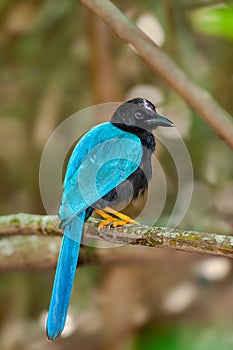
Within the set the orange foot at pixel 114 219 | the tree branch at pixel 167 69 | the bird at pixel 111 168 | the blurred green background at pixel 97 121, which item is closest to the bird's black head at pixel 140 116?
the bird at pixel 111 168

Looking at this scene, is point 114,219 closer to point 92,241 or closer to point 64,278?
point 64,278

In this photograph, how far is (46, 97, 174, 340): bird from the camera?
176 centimetres

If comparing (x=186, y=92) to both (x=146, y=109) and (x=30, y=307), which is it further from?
(x=30, y=307)

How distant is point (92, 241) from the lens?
244 cm

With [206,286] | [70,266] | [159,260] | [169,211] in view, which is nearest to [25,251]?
[159,260]

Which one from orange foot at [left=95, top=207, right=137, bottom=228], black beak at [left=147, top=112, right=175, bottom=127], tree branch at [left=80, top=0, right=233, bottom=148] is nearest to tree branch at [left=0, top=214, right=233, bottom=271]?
orange foot at [left=95, top=207, right=137, bottom=228]

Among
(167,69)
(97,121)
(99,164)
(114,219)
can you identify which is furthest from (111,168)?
(97,121)

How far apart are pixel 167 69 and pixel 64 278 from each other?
75 cm

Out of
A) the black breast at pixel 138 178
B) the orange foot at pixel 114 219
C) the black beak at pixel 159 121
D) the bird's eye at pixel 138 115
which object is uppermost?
the bird's eye at pixel 138 115

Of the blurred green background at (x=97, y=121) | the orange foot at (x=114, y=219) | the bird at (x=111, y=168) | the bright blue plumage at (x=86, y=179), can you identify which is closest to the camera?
the bright blue plumage at (x=86, y=179)

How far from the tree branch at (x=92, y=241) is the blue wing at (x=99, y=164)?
0.13 meters

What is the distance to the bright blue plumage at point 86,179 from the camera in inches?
62.9

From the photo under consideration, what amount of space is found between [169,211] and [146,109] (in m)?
1.65

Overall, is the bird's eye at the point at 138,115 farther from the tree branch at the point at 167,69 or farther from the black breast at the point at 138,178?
the tree branch at the point at 167,69
